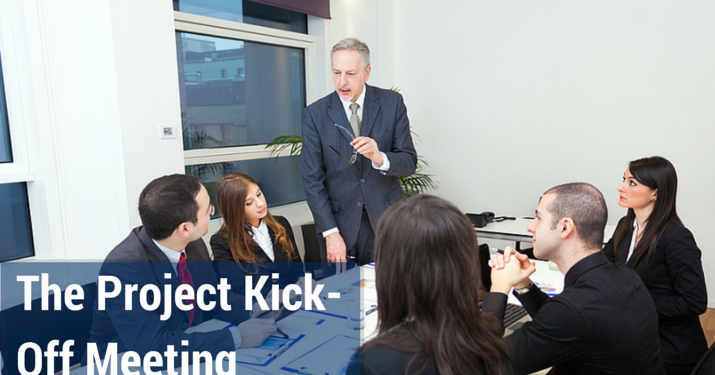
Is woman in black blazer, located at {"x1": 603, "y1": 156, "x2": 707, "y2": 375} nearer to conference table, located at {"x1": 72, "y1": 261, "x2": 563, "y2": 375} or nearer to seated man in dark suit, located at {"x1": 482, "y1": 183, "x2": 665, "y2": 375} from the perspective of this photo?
conference table, located at {"x1": 72, "y1": 261, "x2": 563, "y2": 375}

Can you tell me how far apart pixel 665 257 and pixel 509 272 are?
0.91 meters

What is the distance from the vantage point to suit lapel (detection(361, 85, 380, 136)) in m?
2.91

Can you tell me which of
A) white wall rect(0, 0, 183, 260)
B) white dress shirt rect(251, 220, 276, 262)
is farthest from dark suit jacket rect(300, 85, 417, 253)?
white wall rect(0, 0, 183, 260)

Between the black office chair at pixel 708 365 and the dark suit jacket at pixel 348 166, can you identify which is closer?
the black office chair at pixel 708 365

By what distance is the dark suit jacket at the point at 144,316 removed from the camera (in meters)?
1.61

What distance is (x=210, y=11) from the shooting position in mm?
3797

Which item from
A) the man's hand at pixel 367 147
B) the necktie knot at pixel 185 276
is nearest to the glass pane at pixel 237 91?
the man's hand at pixel 367 147

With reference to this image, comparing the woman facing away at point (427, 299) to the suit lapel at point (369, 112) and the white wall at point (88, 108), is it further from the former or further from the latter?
the white wall at point (88, 108)

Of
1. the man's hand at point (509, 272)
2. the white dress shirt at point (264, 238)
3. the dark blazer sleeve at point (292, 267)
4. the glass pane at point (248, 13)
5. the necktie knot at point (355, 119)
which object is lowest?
the dark blazer sleeve at point (292, 267)

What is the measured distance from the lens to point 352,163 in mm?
2750

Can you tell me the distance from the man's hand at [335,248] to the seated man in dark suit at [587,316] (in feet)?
3.83

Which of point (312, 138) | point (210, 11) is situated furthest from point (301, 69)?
point (312, 138)

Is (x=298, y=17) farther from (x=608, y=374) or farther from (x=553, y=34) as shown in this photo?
(x=608, y=374)

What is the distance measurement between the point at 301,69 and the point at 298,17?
1.47ft
